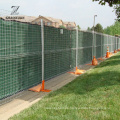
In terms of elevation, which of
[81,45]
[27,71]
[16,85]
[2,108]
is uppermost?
[81,45]

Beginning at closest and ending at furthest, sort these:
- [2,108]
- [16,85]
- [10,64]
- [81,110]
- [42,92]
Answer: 1. [81,110]
2. [2,108]
3. [10,64]
4. [16,85]
5. [42,92]

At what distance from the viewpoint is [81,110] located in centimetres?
404

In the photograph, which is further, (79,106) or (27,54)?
(27,54)

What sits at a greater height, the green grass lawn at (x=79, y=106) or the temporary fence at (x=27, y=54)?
A: the temporary fence at (x=27, y=54)

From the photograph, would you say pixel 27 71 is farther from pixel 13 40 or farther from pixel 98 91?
pixel 98 91

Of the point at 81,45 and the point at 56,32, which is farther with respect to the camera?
the point at 81,45

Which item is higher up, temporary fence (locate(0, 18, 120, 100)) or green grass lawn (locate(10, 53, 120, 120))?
temporary fence (locate(0, 18, 120, 100))

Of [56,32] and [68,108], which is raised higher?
[56,32]

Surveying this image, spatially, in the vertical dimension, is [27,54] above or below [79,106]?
above

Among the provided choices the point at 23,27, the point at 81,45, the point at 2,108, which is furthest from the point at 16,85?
the point at 81,45

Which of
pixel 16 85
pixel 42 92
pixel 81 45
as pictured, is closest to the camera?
pixel 16 85

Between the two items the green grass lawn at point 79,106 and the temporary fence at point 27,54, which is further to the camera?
the temporary fence at point 27,54

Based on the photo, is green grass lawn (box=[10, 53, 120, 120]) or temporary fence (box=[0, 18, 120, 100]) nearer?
green grass lawn (box=[10, 53, 120, 120])

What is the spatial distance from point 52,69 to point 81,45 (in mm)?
4287
